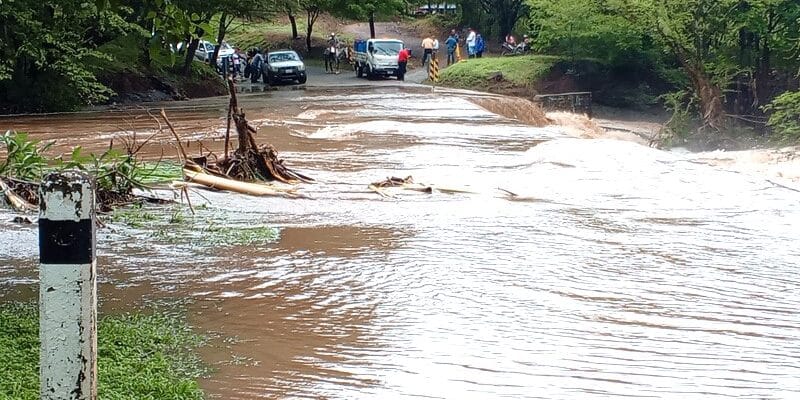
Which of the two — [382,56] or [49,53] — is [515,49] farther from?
[49,53]

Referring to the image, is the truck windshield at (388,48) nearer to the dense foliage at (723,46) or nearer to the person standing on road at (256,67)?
the person standing on road at (256,67)

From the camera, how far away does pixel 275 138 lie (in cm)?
1948

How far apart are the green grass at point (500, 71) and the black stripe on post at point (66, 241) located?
37.5 meters

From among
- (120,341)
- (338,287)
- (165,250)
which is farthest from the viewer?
(165,250)

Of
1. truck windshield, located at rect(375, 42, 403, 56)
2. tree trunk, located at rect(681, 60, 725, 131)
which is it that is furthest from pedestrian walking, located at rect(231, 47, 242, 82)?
tree trunk, located at rect(681, 60, 725, 131)

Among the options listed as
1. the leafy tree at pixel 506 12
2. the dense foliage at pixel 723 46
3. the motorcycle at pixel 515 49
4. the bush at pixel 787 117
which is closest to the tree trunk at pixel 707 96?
the dense foliage at pixel 723 46

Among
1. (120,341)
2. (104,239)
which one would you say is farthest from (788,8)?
(120,341)

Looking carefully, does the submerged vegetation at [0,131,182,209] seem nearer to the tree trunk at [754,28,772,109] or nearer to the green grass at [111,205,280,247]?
the green grass at [111,205,280,247]

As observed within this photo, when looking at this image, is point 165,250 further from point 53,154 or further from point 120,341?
point 53,154

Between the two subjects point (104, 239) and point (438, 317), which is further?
point (104, 239)

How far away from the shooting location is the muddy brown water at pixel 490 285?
5230 millimetres

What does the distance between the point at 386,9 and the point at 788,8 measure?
2796cm

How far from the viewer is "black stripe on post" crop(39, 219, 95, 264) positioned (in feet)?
9.01

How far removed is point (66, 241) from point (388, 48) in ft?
143
